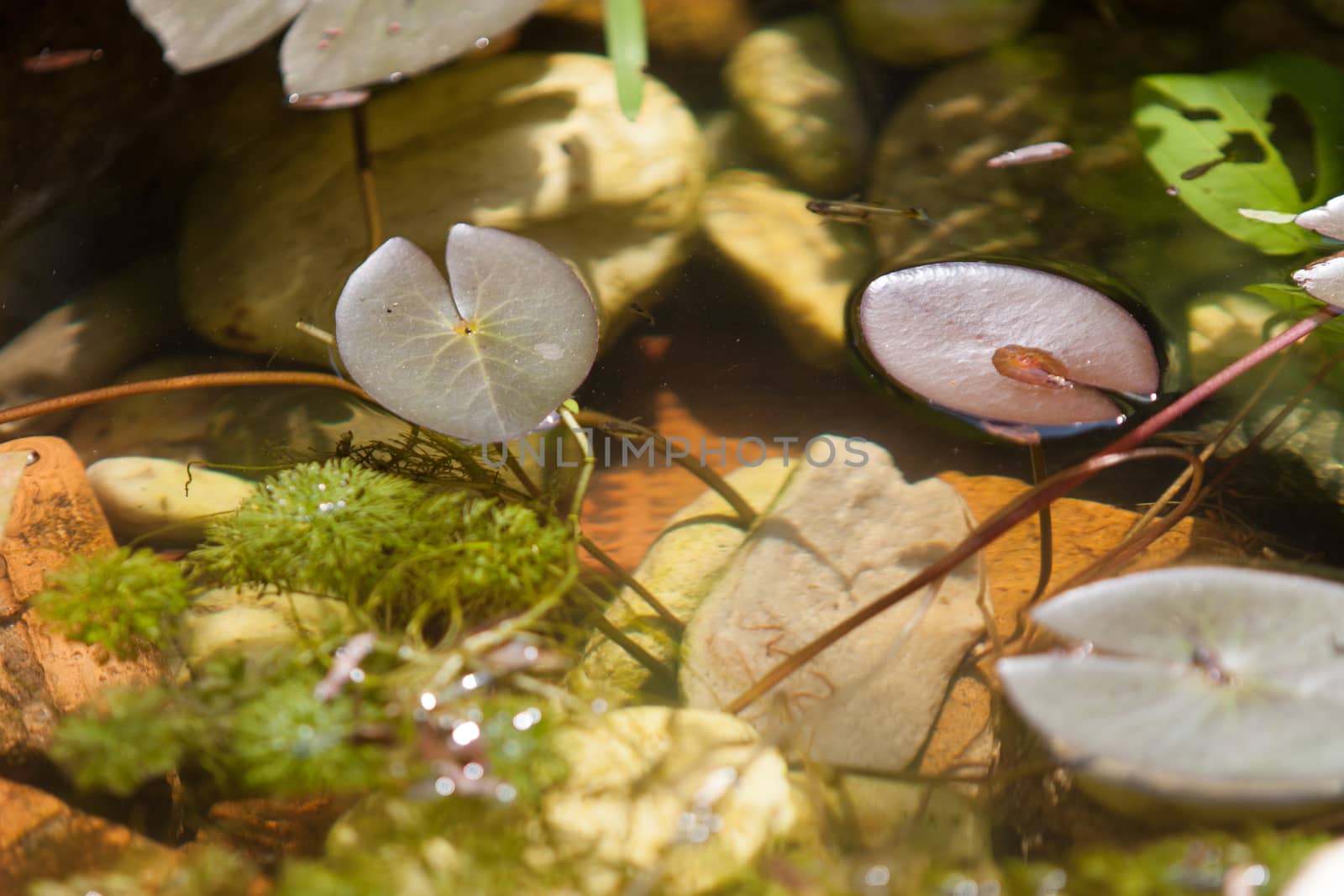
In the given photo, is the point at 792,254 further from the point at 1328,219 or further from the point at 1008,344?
the point at 1328,219

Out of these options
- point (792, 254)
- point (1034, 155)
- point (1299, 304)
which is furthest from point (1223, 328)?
point (792, 254)

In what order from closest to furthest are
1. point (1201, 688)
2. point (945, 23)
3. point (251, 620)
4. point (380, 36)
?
point (1201, 688), point (251, 620), point (380, 36), point (945, 23)

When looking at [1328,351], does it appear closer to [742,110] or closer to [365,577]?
[742,110]

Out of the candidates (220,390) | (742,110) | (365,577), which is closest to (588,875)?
(365,577)

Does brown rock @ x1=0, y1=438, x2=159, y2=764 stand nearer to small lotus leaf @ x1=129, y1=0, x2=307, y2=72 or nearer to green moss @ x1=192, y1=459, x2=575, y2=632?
green moss @ x1=192, y1=459, x2=575, y2=632

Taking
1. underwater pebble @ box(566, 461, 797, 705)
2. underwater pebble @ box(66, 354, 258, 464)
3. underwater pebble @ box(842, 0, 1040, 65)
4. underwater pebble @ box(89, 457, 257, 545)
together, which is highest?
underwater pebble @ box(842, 0, 1040, 65)

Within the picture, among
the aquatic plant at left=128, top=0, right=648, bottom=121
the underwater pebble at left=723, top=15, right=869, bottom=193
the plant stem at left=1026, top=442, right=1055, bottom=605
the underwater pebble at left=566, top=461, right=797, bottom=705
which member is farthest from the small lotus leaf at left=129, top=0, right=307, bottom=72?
the plant stem at left=1026, top=442, right=1055, bottom=605
